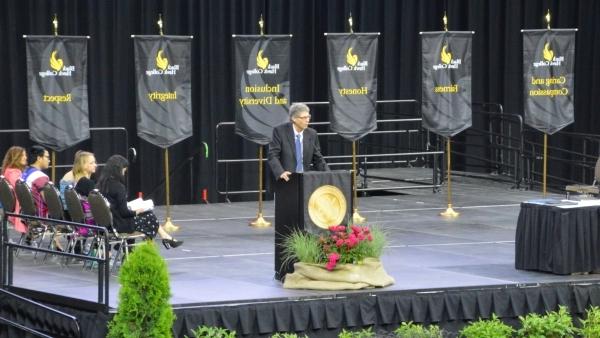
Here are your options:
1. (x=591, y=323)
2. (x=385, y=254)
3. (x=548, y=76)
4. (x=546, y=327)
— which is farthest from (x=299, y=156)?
(x=548, y=76)

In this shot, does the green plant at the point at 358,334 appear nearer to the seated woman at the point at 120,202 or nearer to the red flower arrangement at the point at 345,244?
the red flower arrangement at the point at 345,244

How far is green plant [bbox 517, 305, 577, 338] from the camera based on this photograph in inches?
400

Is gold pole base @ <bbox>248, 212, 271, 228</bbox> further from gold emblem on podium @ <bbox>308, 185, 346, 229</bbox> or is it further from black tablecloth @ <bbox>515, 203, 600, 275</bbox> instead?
gold emblem on podium @ <bbox>308, 185, 346, 229</bbox>

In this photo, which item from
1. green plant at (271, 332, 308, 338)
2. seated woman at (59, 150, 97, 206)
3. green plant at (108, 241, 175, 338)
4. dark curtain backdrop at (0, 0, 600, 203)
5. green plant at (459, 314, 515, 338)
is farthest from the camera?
dark curtain backdrop at (0, 0, 600, 203)

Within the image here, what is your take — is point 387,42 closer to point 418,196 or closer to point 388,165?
point 388,165

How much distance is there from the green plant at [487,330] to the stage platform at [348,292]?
0.33 meters

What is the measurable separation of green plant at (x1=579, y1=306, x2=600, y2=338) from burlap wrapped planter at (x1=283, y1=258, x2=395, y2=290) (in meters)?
1.59

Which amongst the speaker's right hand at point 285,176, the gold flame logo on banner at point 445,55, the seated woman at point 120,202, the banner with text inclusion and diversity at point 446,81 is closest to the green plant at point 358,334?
the speaker's right hand at point 285,176

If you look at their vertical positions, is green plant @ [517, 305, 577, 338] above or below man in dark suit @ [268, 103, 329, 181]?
below

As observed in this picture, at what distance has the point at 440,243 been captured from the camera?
44.3 feet

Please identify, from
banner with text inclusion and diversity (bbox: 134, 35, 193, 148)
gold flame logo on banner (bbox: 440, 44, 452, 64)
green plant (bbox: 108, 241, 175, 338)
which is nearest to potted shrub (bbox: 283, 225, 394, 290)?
green plant (bbox: 108, 241, 175, 338)

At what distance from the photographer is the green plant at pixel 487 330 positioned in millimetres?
9898

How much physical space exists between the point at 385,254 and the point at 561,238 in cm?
203

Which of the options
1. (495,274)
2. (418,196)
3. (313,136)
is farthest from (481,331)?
(418,196)
